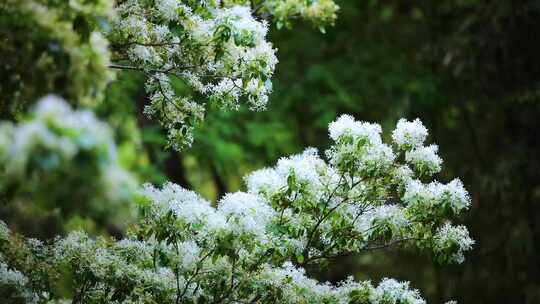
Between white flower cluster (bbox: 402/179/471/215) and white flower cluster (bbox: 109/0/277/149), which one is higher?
white flower cluster (bbox: 109/0/277/149)

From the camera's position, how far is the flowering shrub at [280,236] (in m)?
4.34

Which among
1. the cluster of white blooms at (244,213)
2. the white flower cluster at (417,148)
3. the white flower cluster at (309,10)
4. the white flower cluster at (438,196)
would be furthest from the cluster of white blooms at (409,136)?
the cluster of white blooms at (244,213)

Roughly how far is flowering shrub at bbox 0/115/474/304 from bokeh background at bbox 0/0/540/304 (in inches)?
187

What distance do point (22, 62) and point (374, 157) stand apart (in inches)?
97.6

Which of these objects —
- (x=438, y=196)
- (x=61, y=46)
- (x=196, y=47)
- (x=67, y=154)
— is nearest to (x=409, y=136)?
(x=438, y=196)

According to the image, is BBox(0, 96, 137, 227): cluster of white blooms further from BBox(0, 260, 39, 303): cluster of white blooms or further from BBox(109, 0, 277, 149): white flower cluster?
BBox(0, 260, 39, 303): cluster of white blooms

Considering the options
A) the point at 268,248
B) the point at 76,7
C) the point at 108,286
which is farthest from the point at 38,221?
the point at 76,7

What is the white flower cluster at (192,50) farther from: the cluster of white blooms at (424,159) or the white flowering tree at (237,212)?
the cluster of white blooms at (424,159)

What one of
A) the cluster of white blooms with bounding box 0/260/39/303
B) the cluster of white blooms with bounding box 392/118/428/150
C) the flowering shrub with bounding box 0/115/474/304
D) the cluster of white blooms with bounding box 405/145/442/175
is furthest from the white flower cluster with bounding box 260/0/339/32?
the cluster of white blooms with bounding box 0/260/39/303

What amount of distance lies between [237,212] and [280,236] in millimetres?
560

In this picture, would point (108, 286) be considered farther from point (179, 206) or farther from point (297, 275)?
point (297, 275)

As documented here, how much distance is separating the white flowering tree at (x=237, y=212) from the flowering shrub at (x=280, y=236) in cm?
1

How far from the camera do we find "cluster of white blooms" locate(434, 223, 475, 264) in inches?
178

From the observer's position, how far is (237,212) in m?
4.09
